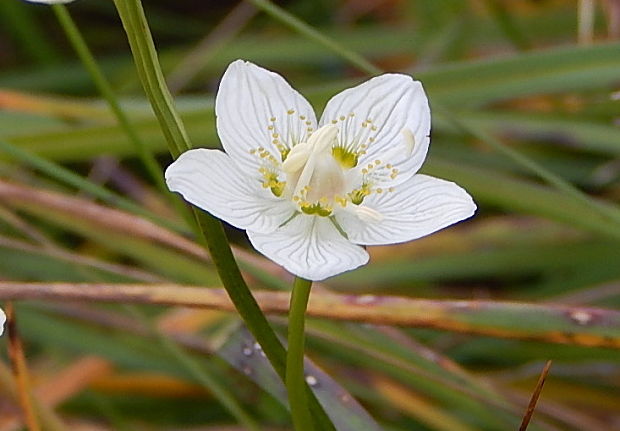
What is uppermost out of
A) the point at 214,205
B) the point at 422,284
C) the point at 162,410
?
the point at 422,284

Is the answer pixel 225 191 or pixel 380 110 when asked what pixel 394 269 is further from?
pixel 225 191

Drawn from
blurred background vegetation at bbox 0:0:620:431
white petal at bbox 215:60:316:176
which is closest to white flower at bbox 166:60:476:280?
white petal at bbox 215:60:316:176

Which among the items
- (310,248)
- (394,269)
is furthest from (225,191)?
(394,269)

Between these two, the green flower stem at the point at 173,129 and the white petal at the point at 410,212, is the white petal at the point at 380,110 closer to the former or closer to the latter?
the white petal at the point at 410,212

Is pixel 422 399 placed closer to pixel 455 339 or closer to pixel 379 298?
pixel 455 339

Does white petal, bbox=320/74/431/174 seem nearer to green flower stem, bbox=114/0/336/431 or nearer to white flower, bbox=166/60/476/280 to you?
white flower, bbox=166/60/476/280

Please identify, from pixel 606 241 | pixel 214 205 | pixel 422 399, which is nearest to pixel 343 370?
pixel 422 399

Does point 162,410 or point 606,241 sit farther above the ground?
point 606,241
